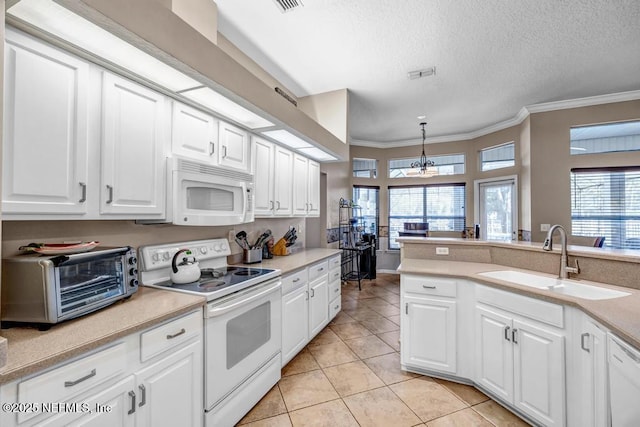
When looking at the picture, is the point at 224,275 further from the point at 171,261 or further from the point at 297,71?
the point at 297,71

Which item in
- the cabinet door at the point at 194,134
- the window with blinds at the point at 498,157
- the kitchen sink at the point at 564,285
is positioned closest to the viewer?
the kitchen sink at the point at 564,285

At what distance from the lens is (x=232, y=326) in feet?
5.85

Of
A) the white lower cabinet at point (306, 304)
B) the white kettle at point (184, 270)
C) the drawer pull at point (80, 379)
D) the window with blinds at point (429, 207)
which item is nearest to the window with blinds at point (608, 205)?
the window with blinds at point (429, 207)

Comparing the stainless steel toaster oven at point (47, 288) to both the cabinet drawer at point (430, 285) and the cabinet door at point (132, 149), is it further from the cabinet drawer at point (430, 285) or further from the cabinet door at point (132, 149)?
the cabinet drawer at point (430, 285)

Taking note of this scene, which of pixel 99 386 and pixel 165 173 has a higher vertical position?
pixel 165 173

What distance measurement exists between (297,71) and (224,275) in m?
2.33

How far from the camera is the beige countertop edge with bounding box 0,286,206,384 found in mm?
909

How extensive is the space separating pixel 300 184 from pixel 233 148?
1.21 m

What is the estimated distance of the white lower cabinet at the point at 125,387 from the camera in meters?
0.92

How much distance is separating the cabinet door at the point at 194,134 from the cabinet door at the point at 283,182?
Answer: 89 cm

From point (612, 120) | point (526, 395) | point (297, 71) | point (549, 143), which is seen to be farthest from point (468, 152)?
point (526, 395)

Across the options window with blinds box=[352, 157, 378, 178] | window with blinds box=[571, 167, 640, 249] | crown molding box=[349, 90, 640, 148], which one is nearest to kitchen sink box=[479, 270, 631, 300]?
window with blinds box=[571, 167, 640, 249]

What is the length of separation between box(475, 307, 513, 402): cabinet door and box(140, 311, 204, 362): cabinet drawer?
6.38ft

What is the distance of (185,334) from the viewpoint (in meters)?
1.46
